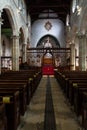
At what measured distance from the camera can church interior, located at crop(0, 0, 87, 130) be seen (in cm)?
549

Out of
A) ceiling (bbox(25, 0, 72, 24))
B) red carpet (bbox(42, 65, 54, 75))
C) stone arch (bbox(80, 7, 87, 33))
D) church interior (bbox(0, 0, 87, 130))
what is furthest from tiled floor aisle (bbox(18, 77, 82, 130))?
ceiling (bbox(25, 0, 72, 24))

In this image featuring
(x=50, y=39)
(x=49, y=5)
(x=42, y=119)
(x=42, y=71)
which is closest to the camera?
(x=42, y=119)

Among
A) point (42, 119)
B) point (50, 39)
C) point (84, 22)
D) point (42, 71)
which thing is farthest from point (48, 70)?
point (42, 119)

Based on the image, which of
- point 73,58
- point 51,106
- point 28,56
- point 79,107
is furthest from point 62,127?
point 28,56

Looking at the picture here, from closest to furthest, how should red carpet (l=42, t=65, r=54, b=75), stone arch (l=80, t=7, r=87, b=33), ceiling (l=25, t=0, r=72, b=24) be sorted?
stone arch (l=80, t=7, r=87, b=33)
red carpet (l=42, t=65, r=54, b=75)
ceiling (l=25, t=0, r=72, b=24)

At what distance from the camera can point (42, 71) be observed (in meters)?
29.0

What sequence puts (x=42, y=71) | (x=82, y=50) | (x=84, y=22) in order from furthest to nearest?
(x=42, y=71)
(x=82, y=50)
(x=84, y=22)

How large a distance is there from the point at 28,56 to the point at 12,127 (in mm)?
27354

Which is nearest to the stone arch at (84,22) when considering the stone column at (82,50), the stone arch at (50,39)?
the stone column at (82,50)

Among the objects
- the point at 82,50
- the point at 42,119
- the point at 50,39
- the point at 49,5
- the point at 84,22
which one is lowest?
the point at 42,119

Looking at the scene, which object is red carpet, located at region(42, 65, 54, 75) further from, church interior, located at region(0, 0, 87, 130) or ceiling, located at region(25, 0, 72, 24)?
ceiling, located at region(25, 0, 72, 24)

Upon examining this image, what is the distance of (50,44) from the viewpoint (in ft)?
127

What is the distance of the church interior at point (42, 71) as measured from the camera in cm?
549

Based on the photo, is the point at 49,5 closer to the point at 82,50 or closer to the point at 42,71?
the point at 42,71
